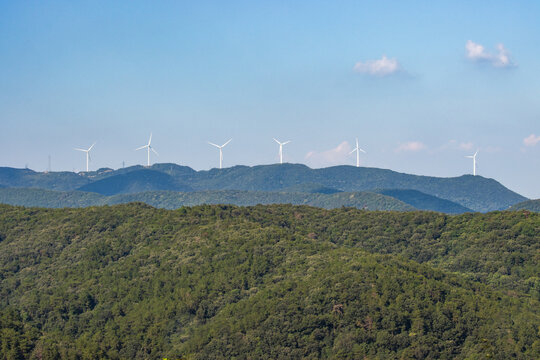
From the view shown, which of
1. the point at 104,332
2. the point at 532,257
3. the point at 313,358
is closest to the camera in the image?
the point at 313,358

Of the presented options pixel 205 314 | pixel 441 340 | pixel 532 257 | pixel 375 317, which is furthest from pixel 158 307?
pixel 532 257

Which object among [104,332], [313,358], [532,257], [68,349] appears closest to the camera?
[68,349]

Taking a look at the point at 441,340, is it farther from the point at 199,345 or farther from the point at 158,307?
the point at 158,307

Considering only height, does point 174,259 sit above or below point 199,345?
above

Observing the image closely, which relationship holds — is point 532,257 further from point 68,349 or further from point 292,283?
point 68,349

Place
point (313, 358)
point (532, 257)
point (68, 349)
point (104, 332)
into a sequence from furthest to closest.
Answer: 1. point (532, 257)
2. point (104, 332)
3. point (313, 358)
4. point (68, 349)

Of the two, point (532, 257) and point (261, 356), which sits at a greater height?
point (532, 257)

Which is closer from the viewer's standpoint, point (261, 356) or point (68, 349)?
point (68, 349)

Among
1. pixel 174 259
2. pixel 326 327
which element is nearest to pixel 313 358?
pixel 326 327

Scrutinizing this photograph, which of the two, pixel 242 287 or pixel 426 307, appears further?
pixel 242 287
